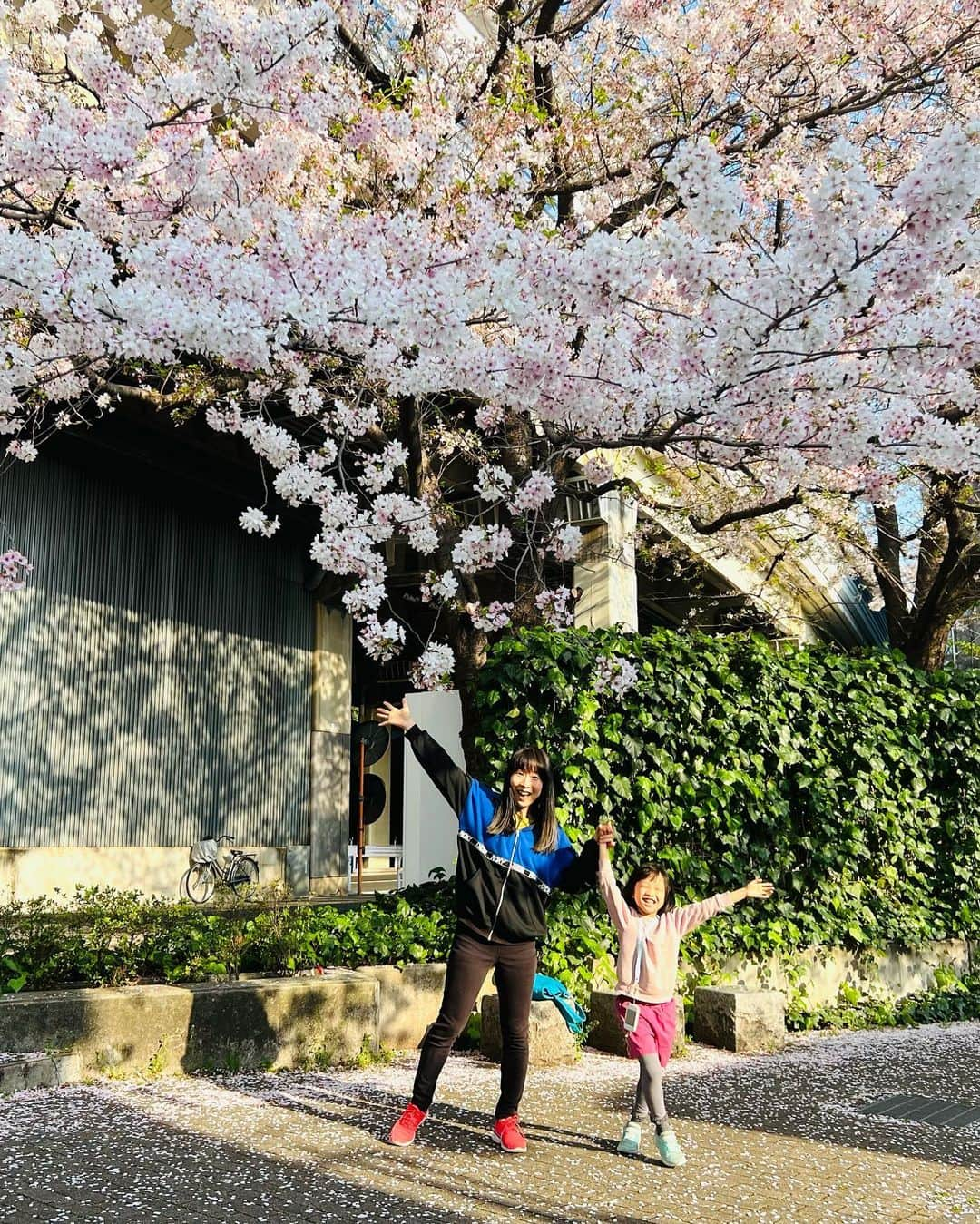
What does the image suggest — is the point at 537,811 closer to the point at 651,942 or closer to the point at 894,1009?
the point at 651,942

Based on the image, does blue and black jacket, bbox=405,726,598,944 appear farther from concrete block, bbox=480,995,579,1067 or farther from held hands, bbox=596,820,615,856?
concrete block, bbox=480,995,579,1067

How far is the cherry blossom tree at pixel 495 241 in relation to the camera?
467 cm

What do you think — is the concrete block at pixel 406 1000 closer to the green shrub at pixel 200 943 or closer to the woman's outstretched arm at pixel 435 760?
the green shrub at pixel 200 943

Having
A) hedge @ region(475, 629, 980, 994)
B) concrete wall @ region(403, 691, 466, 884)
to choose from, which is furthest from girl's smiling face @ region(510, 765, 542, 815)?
concrete wall @ region(403, 691, 466, 884)

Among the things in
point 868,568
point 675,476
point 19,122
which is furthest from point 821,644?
point 19,122

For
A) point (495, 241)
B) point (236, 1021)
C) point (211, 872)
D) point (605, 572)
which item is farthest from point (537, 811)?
point (211, 872)

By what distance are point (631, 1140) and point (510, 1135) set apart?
514mm

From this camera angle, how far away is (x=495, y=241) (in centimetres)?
550

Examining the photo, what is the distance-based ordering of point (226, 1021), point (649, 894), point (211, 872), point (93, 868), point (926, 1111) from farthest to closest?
point (211, 872) → point (93, 868) → point (226, 1021) → point (926, 1111) → point (649, 894)

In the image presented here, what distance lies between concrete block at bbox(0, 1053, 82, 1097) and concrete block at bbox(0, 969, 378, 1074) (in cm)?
7

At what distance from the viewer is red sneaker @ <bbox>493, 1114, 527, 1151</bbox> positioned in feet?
14.2

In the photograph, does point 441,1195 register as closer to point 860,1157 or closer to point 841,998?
point 860,1157

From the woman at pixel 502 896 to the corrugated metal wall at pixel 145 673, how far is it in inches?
338

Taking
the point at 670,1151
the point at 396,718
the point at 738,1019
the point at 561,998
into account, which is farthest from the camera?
the point at 738,1019
